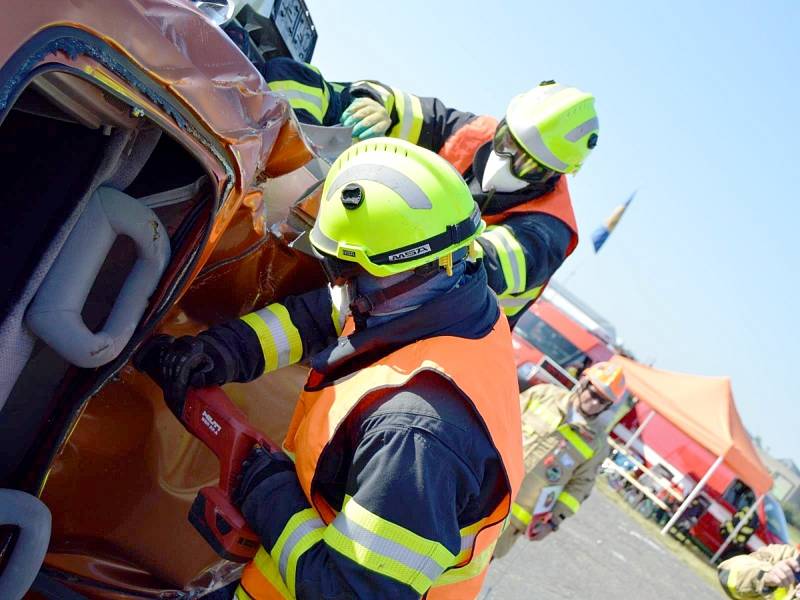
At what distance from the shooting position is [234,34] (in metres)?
2.86

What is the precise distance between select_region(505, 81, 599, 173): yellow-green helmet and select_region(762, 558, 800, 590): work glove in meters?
2.45

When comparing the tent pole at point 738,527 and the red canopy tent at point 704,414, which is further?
the red canopy tent at point 704,414

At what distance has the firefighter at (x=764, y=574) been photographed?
3.96m

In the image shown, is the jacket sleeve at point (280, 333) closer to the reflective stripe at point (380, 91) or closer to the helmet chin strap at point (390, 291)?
the helmet chin strap at point (390, 291)

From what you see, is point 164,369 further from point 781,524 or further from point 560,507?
point 781,524

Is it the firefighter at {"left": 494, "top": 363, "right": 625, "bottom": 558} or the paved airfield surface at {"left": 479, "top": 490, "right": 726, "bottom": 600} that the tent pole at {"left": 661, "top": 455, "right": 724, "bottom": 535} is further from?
the firefighter at {"left": 494, "top": 363, "right": 625, "bottom": 558}

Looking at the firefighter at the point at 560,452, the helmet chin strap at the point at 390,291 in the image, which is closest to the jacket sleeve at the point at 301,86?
the helmet chin strap at the point at 390,291

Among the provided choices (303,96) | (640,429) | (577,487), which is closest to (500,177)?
(303,96)

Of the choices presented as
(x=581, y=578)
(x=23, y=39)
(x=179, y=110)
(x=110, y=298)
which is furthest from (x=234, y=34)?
(x=581, y=578)

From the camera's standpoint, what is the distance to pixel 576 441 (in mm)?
4930

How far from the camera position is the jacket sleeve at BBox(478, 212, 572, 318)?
9.84 feet

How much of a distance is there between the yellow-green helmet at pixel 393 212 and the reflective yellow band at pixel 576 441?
3339 mm

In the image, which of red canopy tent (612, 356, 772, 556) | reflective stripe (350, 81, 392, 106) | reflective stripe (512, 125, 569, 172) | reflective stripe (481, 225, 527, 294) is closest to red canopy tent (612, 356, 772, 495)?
red canopy tent (612, 356, 772, 556)

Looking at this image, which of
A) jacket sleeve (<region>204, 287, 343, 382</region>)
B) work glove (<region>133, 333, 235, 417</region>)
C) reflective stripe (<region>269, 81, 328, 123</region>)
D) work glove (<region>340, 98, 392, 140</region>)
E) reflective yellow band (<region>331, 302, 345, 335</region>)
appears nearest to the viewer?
work glove (<region>133, 333, 235, 417</region>)
